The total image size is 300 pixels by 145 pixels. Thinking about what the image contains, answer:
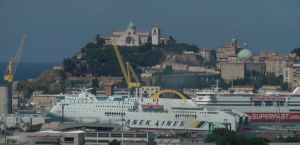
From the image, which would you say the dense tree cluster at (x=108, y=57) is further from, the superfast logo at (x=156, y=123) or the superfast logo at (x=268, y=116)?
the superfast logo at (x=156, y=123)

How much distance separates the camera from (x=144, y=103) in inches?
3659

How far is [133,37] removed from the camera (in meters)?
140

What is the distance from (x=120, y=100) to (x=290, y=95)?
587 inches

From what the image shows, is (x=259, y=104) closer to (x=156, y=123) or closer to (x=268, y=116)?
(x=268, y=116)

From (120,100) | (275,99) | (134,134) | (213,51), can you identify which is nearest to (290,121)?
(275,99)

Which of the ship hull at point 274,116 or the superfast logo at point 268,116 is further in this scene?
the superfast logo at point 268,116

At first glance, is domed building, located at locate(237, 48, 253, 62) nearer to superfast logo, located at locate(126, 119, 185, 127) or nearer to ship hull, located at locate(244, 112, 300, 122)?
ship hull, located at locate(244, 112, 300, 122)

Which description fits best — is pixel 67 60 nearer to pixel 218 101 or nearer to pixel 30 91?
pixel 30 91

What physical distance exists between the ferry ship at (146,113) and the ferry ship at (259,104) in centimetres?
737

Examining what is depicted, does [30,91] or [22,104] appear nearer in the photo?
[22,104]

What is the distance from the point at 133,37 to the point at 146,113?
4855cm

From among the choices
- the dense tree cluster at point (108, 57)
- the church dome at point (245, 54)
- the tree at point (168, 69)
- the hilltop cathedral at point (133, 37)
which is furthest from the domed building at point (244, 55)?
the hilltop cathedral at point (133, 37)

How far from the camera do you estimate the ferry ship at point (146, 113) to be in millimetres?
89938

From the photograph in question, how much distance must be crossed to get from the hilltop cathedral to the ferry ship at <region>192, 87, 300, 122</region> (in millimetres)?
32217
